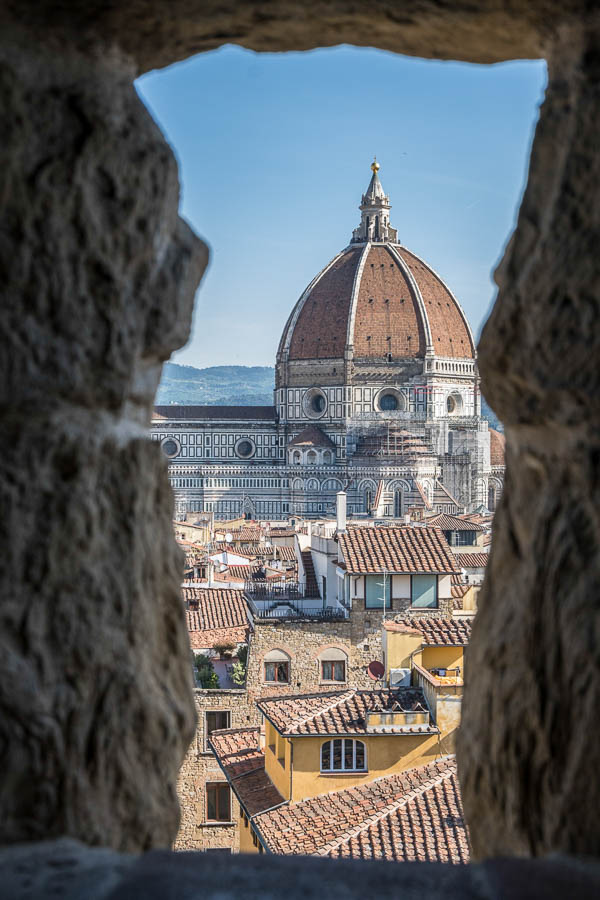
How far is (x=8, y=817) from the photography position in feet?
4.54

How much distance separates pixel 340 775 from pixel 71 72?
27.4 ft

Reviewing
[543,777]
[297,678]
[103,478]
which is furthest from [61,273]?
[297,678]

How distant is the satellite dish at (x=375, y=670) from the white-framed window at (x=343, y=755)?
11.3ft

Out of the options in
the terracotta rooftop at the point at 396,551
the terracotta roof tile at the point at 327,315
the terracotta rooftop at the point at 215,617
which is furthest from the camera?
the terracotta roof tile at the point at 327,315

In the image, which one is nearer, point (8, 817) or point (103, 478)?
point (8, 817)

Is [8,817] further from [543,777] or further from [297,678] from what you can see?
[297,678]

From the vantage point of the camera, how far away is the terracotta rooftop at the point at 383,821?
7.22 meters

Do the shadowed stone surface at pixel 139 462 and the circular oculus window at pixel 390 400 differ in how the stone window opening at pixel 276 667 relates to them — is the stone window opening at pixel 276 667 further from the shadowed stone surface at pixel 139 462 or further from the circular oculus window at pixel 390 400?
the circular oculus window at pixel 390 400

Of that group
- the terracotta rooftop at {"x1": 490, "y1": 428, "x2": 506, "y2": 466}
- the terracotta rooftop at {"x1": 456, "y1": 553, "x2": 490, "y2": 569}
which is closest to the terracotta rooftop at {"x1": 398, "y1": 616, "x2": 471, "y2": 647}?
the terracotta rooftop at {"x1": 456, "y1": 553, "x2": 490, "y2": 569}

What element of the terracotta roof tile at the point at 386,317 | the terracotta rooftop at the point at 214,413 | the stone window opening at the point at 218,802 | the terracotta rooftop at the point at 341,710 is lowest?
the stone window opening at the point at 218,802

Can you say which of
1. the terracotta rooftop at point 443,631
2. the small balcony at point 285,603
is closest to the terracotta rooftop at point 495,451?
the small balcony at point 285,603

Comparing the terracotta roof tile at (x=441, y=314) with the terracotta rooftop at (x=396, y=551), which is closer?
the terracotta rooftop at (x=396, y=551)

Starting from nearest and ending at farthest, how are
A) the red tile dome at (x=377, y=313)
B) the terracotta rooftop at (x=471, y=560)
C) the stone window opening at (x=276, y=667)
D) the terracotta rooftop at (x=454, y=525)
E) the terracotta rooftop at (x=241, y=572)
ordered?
the stone window opening at (x=276, y=667), the terracotta rooftop at (x=241, y=572), the terracotta rooftop at (x=471, y=560), the terracotta rooftop at (x=454, y=525), the red tile dome at (x=377, y=313)

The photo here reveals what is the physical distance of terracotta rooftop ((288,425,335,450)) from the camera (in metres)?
65.6
